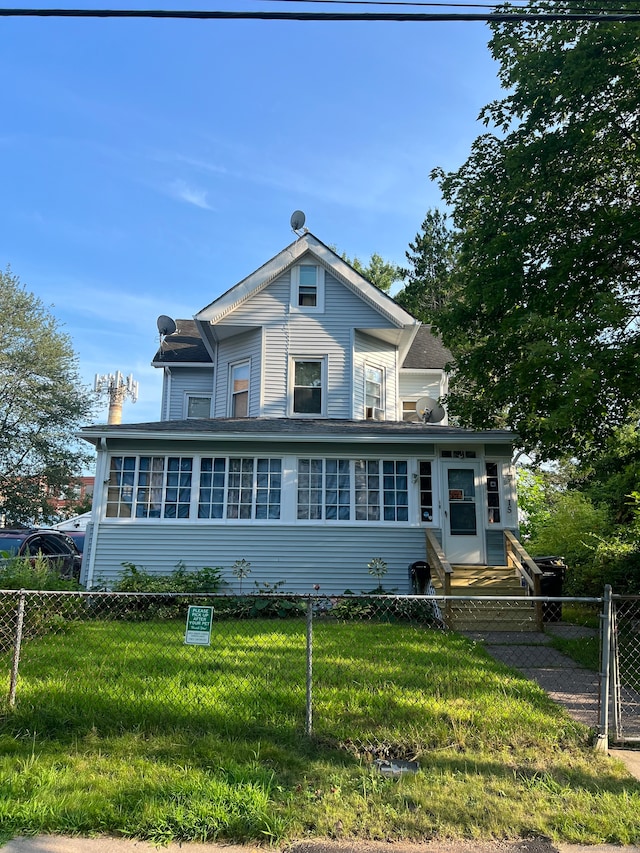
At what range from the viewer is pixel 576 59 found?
10.8 meters

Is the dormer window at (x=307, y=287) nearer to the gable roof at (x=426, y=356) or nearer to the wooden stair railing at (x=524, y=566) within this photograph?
the gable roof at (x=426, y=356)

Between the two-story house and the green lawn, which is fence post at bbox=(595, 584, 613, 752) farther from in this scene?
the two-story house

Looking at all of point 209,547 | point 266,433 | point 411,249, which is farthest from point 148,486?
point 411,249

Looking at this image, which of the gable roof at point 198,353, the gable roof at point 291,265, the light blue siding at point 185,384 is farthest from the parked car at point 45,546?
the gable roof at point 291,265

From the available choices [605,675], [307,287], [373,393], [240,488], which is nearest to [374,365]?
[373,393]

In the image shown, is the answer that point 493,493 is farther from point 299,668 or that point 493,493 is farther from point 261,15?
point 261,15

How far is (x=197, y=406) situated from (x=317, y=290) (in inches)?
222

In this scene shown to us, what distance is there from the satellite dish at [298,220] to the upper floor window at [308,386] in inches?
161

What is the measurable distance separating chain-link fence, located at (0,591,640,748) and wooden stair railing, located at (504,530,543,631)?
19 centimetres

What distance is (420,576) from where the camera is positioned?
12.9 metres

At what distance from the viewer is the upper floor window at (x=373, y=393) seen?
55.1 feet

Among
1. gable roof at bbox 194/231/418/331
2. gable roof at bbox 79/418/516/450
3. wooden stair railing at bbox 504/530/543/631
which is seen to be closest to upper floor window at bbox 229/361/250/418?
gable roof at bbox 194/231/418/331

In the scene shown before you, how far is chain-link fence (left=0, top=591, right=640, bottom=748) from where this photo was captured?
17.2 ft

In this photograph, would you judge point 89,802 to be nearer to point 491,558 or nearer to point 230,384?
point 491,558
